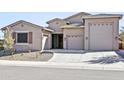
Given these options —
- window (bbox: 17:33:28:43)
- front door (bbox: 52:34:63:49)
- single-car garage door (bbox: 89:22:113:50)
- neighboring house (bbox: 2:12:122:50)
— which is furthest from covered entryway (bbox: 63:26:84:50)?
window (bbox: 17:33:28:43)

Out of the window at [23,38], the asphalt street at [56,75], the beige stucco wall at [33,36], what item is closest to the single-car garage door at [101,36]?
the beige stucco wall at [33,36]

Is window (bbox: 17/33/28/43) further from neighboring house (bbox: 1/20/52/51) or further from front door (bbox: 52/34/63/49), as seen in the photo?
front door (bbox: 52/34/63/49)

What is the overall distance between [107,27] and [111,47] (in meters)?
2.66

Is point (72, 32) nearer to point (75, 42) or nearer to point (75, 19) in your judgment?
point (75, 42)

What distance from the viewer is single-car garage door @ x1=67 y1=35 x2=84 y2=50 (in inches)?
1318

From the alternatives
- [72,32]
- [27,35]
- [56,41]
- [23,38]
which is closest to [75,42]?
[72,32]

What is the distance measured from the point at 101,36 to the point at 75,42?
4316mm

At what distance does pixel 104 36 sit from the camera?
30984 millimetres

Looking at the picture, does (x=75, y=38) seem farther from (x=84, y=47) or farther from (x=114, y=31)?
(x=114, y=31)

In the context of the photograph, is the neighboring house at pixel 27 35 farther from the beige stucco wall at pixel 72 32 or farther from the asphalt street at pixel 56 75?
the asphalt street at pixel 56 75

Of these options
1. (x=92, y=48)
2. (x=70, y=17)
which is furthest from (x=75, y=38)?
(x=70, y=17)

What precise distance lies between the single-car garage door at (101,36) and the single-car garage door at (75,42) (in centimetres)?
232

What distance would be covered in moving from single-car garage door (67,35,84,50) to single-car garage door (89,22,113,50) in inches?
91.5

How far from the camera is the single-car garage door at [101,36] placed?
30.8 meters
